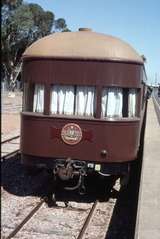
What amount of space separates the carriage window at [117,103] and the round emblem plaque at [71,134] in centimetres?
57

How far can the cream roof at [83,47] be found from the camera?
9562 mm

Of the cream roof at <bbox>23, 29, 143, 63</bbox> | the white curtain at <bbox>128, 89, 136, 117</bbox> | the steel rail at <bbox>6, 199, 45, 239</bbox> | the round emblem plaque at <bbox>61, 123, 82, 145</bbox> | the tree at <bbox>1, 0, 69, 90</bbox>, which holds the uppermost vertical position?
the tree at <bbox>1, 0, 69, 90</bbox>

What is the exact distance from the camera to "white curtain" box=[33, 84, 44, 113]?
387 inches

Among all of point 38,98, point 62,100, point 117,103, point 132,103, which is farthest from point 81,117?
point 132,103

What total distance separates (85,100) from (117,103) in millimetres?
610

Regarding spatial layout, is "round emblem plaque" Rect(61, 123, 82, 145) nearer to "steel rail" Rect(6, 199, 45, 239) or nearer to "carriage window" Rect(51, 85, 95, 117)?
"carriage window" Rect(51, 85, 95, 117)

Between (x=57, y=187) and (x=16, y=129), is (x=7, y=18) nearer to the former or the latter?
(x=16, y=129)

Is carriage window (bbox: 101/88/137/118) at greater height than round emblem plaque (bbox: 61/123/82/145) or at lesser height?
greater

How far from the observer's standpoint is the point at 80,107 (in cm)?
968

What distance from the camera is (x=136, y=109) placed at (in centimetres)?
1015

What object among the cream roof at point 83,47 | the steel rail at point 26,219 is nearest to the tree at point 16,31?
the cream roof at point 83,47

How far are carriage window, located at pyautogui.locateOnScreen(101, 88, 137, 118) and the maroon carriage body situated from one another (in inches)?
1.1

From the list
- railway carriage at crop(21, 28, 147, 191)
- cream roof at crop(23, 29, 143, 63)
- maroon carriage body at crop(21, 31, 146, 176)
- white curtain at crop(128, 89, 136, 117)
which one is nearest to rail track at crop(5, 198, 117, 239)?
railway carriage at crop(21, 28, 147, 191)

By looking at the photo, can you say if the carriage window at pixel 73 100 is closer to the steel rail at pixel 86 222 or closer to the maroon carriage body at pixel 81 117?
the maroon carriage body at pixel 81 117
